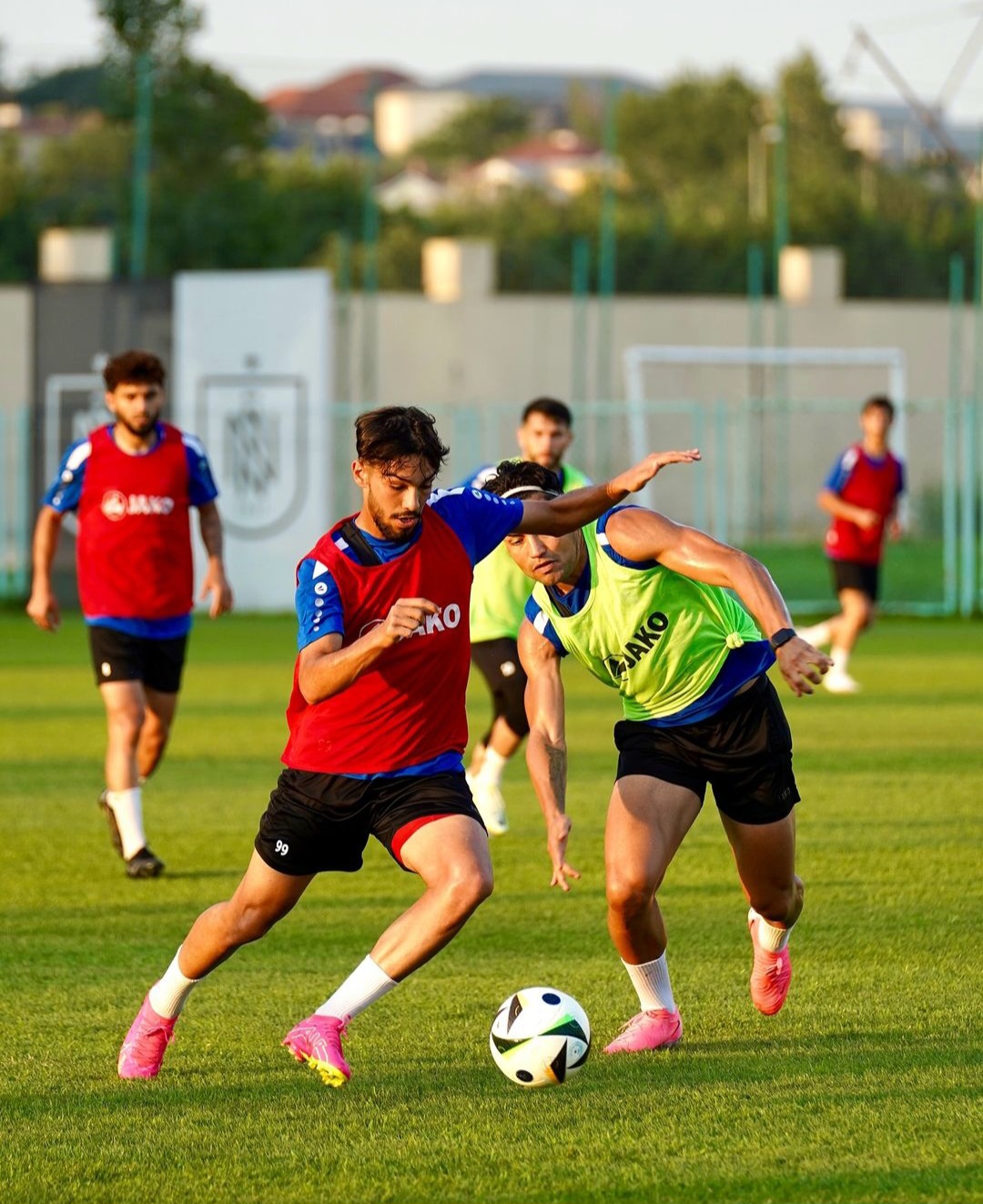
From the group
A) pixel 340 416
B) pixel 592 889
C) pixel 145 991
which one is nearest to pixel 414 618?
pixel 145 991

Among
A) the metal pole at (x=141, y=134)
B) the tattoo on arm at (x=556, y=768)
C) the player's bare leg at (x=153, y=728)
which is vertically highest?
the metal pole at (x=141, y=134)

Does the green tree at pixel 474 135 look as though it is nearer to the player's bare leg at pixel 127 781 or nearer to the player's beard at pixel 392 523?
the player's bare leg at pixel 127 781

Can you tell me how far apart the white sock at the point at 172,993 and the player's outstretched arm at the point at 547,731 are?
1.13 m

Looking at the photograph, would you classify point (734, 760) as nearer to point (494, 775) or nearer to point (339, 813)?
point (339, 813)

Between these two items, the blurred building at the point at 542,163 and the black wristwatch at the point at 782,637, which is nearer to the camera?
the black wristwatch at the point at 782,637

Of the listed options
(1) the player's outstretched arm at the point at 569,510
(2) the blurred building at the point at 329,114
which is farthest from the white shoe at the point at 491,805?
(2) the blurred building at the point at 329,114

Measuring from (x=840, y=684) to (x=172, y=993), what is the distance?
1203cm

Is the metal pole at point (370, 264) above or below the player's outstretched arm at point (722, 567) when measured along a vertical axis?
above

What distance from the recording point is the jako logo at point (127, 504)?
9797 millimetres

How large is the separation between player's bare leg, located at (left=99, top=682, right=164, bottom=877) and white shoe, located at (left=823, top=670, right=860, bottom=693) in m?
8.80

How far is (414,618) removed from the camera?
5.01 metres

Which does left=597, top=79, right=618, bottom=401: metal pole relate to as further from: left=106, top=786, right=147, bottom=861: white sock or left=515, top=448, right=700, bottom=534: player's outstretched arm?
left=515, top=448, right=700, bottom=534: player's outstretched arm

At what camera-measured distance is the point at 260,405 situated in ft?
89.7

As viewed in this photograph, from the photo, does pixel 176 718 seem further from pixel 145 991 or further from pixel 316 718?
pixel 316 718
